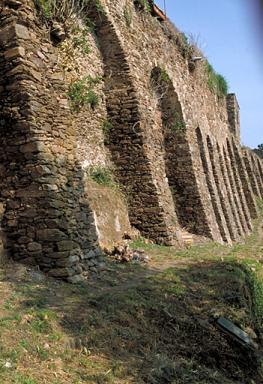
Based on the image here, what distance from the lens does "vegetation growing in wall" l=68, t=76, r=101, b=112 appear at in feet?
33.2

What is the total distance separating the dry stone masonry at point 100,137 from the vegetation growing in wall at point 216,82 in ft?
2.00

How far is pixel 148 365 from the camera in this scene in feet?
15.8

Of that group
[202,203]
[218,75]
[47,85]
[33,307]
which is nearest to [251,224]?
[218,75]

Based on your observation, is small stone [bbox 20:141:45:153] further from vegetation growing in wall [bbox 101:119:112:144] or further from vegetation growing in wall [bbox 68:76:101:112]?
vegetation growing in wall [bbox 101:119:112:144]

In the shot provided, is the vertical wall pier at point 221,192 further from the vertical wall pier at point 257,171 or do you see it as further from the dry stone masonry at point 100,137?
the vertical wall pier at point 257,171

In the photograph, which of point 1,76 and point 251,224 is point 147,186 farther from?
point 251,224

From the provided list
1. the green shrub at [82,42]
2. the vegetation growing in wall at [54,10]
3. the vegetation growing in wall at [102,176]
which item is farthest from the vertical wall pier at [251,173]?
the vegetation growing in wall at [54,10]

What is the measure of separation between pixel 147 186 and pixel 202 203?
144 inches

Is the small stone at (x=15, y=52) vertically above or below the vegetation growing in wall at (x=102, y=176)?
above

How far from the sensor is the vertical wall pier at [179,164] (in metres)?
14.6

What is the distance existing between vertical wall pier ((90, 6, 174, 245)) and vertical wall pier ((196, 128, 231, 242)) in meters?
5.78

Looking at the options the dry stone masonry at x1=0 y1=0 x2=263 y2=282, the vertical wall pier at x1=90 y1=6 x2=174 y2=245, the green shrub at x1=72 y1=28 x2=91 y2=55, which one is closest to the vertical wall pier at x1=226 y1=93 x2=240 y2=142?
the dry stone masonry at x1=0 y1=0 x2=263 y2=282

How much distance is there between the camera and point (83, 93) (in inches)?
412

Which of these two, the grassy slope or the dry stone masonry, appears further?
the dry stone masonry
